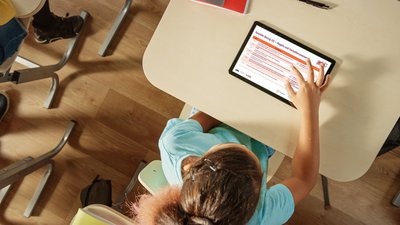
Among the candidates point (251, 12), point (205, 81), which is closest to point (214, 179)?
point (205, 81)

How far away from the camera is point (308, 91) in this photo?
3.32 feet

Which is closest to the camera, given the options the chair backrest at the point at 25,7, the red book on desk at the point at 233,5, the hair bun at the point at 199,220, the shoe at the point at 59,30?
the hair bun at the point at 199,220

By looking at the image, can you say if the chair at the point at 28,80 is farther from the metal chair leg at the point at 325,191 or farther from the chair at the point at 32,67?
the metal chair leg at the point at 325,191

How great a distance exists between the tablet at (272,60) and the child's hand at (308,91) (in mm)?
20

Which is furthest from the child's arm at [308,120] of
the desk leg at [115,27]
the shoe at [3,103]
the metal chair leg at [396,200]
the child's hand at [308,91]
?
the shoe at [3,103]

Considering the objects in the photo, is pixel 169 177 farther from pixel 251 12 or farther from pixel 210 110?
pixel 251 12

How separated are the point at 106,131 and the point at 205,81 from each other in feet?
2.85

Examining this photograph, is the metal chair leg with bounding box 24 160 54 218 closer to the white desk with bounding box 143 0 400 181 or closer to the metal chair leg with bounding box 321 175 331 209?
the white desk with bounding box 143 0 400 181

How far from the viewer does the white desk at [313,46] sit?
1041mm

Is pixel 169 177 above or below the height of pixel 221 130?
below

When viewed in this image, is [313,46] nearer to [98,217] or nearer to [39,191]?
[98,217]

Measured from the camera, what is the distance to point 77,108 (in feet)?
5.95

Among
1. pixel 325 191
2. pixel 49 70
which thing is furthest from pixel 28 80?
pixel 325 191

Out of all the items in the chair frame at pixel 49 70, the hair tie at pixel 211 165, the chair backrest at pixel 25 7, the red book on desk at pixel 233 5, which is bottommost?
the chair frame at pixel 49 70
